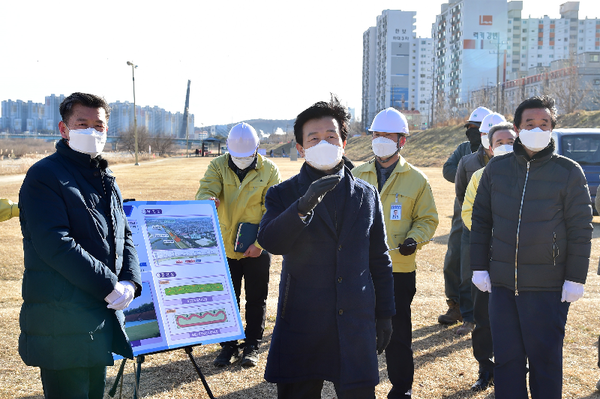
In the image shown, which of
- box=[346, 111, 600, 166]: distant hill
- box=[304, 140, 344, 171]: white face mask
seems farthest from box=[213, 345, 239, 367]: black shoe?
box=[346, 111, 600, 166]: distant hill

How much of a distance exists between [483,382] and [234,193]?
8.21ft

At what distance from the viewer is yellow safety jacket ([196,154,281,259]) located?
4715mm

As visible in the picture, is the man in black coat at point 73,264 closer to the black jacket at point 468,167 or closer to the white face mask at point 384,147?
the white face mask at point 384,147

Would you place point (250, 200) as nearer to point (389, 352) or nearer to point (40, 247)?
point (389, 352)

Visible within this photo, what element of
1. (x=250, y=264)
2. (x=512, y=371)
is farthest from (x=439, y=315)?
(x=512, y=371)

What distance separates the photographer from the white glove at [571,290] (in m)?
2.99

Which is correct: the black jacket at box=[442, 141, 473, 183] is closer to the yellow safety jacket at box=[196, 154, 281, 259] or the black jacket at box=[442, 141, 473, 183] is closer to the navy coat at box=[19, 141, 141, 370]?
the yellow safety jacket at box=[196, 154, 281, 259]

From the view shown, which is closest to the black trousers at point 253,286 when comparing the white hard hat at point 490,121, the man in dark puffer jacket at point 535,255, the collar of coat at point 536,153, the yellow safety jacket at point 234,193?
the yellow safety jacket at point 234,193

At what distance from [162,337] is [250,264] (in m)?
1.38

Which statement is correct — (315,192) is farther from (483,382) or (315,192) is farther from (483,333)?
(483,382)

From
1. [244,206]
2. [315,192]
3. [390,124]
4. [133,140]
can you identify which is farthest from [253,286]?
[133,140]

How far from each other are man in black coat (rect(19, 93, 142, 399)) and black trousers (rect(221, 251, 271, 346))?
2.18 meters

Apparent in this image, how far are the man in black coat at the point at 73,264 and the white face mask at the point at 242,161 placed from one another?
2.06 meters

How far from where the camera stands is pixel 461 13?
106000 mm
